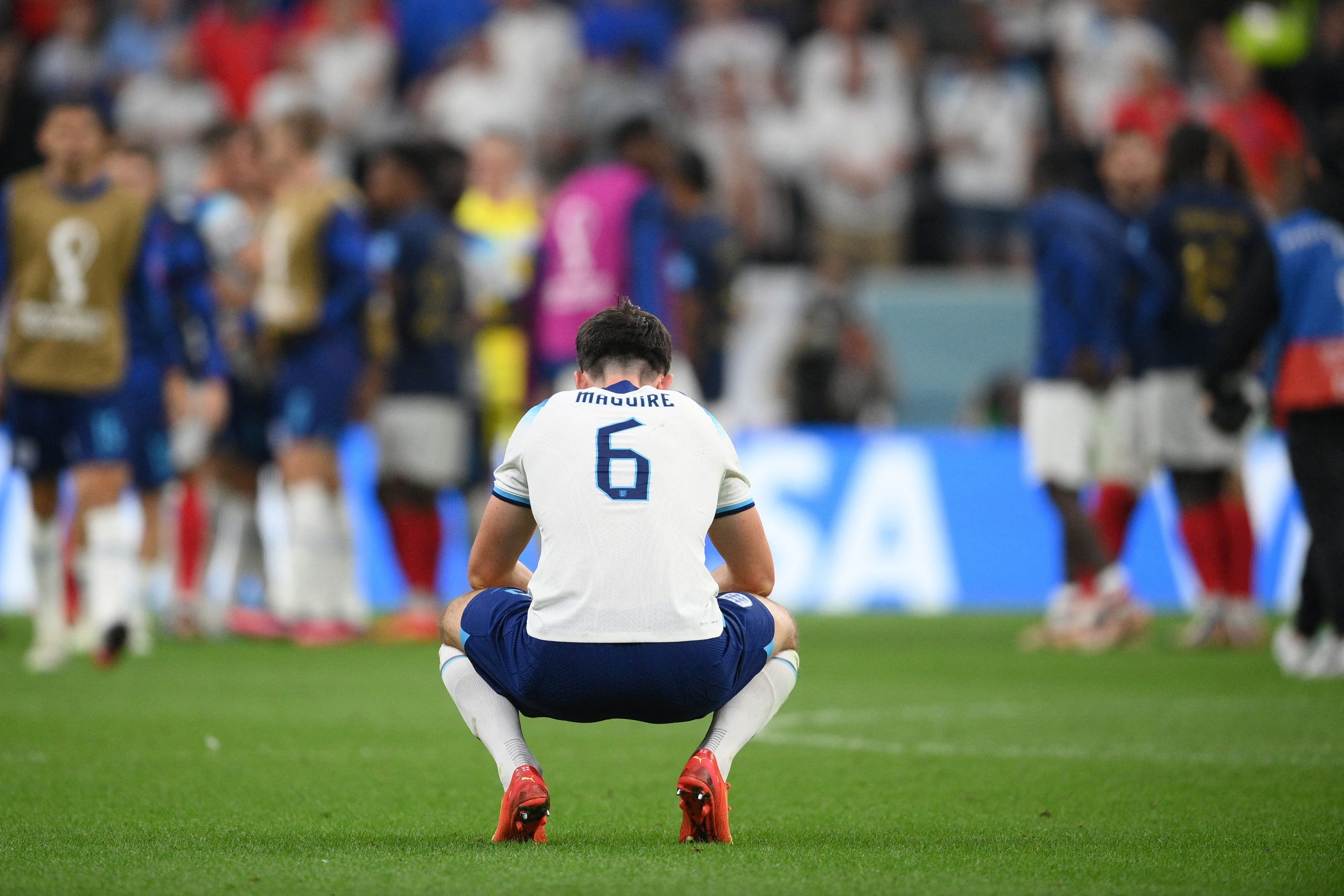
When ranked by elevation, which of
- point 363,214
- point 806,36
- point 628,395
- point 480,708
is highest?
point 806,36

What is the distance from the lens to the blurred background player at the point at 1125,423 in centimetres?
1076

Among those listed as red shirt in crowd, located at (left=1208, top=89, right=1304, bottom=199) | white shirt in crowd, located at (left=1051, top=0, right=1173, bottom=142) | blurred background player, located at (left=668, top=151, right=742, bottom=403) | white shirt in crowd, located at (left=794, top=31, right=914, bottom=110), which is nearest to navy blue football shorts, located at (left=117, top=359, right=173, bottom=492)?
blurred background player, located at (left=668, top=151, right=742, bottom=403)

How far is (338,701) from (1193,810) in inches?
155

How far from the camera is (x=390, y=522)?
460 inches

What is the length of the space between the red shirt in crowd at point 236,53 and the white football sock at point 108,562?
9.62m

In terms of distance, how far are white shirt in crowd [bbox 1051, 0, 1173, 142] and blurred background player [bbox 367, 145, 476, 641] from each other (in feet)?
25.6

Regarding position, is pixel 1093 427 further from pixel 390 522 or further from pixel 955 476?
pixel 390 522

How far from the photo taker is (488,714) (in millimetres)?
4633

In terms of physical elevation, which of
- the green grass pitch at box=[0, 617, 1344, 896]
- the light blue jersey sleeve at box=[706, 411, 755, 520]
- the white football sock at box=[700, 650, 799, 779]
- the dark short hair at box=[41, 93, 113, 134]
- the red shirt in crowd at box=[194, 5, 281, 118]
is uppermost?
the red shirt in crowd at box=[194, 5, 281, 118]

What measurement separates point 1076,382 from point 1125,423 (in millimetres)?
567

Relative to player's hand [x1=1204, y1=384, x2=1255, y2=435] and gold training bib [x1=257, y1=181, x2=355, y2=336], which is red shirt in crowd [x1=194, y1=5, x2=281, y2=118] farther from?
player's hand [x1=1204, y1=384, x2=1255, y2=435]

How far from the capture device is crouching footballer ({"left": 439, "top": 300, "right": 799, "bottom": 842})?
4.46m

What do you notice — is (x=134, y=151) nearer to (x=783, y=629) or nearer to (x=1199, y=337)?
(x=1199, y=337)

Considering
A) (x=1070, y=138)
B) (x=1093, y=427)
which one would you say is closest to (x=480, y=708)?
(x=1093, y=427)
